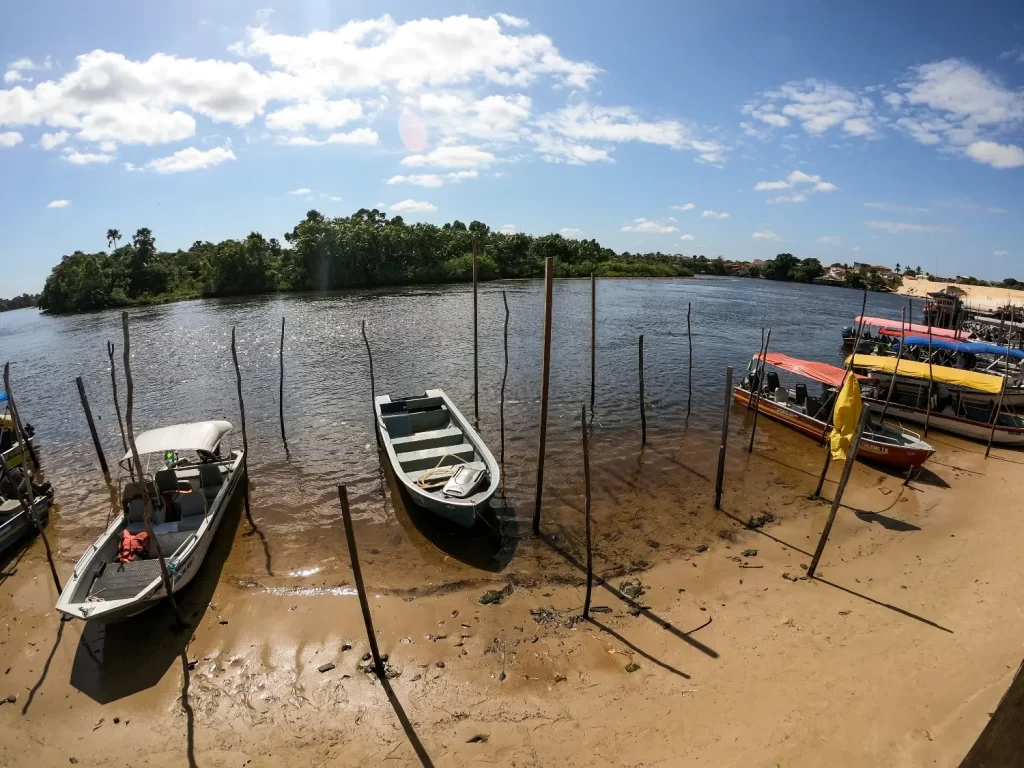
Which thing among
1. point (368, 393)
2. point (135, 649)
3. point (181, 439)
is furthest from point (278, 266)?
point (135, 649)

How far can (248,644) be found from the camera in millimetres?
9008

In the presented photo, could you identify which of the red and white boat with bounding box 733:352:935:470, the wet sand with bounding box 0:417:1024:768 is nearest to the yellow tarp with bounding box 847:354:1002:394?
the red and white boat with bounding box 733:352:935:470

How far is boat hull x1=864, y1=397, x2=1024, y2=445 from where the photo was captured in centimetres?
1697

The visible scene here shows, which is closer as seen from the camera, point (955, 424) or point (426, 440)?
point (426, 440)

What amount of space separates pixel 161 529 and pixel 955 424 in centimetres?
2356

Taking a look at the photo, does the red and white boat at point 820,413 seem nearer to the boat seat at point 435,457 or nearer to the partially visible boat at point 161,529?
the boat seat at point 435,457

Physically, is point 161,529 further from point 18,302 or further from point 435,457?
point 18,302

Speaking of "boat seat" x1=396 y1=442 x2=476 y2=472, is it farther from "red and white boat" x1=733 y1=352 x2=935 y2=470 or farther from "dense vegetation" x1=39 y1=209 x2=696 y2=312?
"dense vegetation" x1=39 y1=209 x2=696 y2=312

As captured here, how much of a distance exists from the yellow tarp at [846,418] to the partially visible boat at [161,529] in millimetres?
14182

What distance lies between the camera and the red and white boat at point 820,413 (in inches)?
592

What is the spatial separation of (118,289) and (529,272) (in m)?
52.8

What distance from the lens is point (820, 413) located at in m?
18.4

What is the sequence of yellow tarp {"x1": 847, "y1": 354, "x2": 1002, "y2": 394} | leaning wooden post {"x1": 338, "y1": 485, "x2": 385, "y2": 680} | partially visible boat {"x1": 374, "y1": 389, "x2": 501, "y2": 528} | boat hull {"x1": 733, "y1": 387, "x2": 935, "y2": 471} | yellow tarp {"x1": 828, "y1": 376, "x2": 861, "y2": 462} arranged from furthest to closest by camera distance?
yellow tarp {"x1": 847, "y1": 354, "x2": 1002, "y2": 394}, boat hull {"x1": 733, "y1": 387, "x2": 935, "y2": 471}, yellow tarp {"x1": 828, "y1": 376, "x2": 861, "y2": 462}, partially visible boat {"x1": 374, "y1": 389, "x2": 501, "y2": 528}, leaning wooden post {"x1": 338, "y1": 485, "x2": 385, "y2": 680}

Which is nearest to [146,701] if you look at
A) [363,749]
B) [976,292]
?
[363,749]
